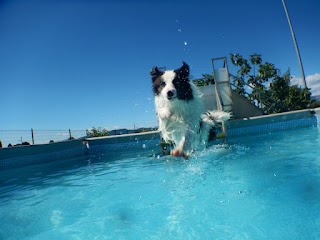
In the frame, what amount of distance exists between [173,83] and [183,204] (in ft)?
7.64

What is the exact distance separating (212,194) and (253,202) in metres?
0.55

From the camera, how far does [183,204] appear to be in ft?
9.57

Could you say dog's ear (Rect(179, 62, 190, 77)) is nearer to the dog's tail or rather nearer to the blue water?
the dog's tail

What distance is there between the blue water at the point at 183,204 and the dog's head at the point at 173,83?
1.41 meters

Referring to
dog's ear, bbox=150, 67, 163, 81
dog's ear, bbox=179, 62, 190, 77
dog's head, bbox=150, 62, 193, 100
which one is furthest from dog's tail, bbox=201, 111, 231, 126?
dog's ear, bbox=150, 67, 163, 81

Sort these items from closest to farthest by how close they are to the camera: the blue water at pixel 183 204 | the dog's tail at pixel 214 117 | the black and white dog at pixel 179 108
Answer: the blue water at pixel 183 204 < the black and white dog at pixel 179 108 < the dog's tail at pixel 214 117

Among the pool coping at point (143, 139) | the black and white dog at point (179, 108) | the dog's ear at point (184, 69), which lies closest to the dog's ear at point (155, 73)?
the black and white dog at point (179, 108)

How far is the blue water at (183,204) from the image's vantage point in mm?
2223

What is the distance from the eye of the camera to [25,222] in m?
3.00

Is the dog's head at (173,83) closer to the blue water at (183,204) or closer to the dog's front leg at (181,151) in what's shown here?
the dog's front leg at (181,151)

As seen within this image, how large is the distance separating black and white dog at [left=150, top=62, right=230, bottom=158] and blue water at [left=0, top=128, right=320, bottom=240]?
0.53 m

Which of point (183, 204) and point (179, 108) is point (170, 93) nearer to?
point (179, 108)

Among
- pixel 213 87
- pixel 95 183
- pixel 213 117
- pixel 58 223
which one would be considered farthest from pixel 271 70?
pixel 58 223

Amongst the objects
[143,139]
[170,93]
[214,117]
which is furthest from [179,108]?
[143,139]
